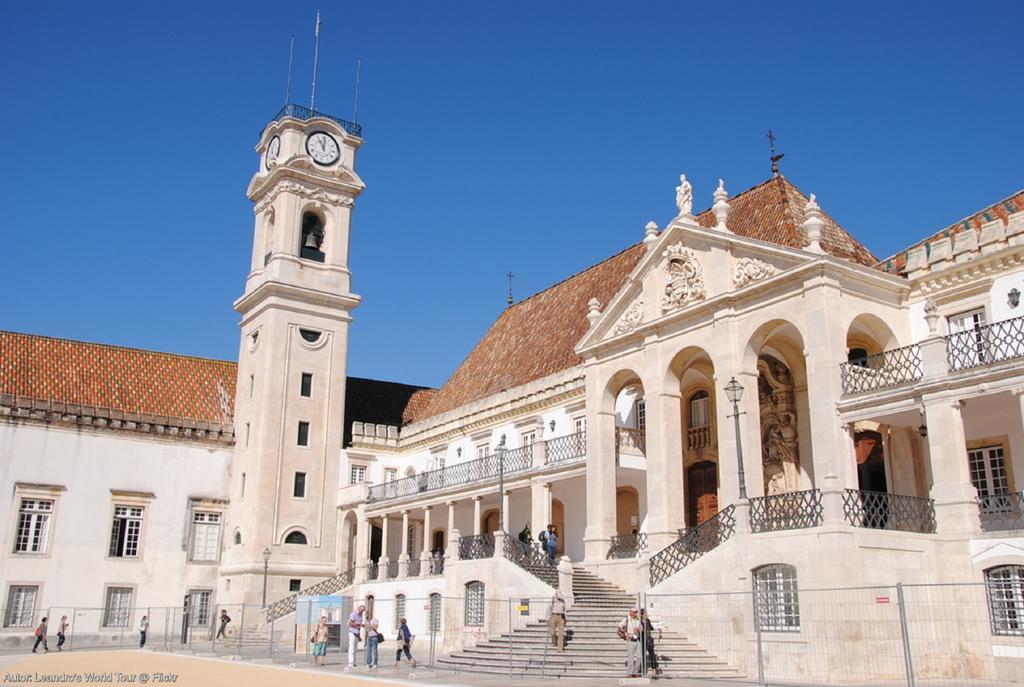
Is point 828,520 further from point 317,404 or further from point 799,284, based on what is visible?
point 317,404

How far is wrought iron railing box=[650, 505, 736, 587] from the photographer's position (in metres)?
20.8

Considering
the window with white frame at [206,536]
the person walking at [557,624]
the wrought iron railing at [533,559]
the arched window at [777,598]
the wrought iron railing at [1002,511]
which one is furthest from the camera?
the window with white frame at [206,536]

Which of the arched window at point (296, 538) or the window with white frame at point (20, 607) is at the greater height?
the arched window at point (296, 538)

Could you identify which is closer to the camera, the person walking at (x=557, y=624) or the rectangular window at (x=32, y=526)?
the person walking at (x=557, y=624)

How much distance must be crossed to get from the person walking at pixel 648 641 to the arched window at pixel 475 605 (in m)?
7.64

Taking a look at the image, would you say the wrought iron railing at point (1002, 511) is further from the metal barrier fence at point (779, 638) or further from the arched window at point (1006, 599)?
the metal barrier fence at point (779, 638)

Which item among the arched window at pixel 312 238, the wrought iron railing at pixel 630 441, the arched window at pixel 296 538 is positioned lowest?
the arched window at pixel 296 538

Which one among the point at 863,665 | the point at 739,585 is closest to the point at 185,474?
the point at 739,585

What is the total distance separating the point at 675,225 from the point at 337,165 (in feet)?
75.4

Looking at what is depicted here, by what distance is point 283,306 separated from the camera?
4028 centimetres

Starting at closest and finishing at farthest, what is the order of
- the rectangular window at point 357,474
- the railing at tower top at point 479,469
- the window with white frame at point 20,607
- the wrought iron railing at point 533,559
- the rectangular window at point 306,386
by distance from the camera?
the wrought iron railing at point 533,559 < the railing at tower top at point 479,469 < the window with white frame at point 20,607 < the rectangular window at point 306,386 < the rectangular window at point 357,474

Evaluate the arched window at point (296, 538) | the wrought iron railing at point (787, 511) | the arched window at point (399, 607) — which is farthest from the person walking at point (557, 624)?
the arched window at point (296, 538)

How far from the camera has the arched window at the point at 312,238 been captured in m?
42.3

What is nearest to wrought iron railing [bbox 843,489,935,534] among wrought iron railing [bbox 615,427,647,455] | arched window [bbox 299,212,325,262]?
wrought iron railing [bbox 615,427,647,455]
